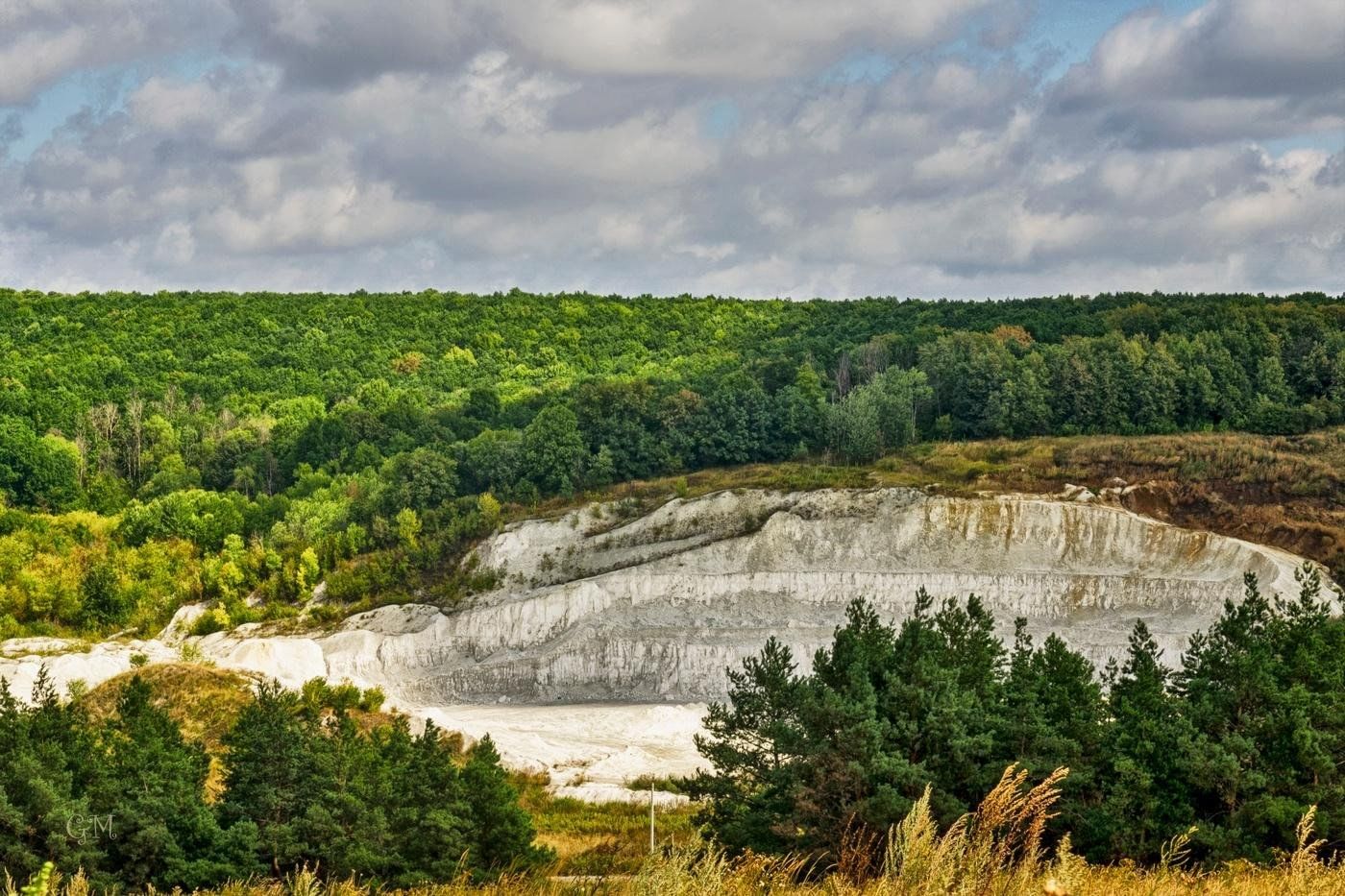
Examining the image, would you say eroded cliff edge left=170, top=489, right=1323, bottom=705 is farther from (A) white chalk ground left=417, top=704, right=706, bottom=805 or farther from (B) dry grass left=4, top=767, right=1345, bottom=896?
(B) dry grass left=4, top=767, right=1345, bottom=896

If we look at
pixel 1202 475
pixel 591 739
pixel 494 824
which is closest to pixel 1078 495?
pixel 1202 475

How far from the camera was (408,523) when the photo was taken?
74375 mm

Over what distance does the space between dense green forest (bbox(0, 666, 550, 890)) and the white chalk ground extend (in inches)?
686

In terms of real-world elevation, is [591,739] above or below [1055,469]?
below

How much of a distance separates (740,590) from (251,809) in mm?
41698

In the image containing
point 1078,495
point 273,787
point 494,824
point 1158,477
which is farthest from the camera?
point 1158,477

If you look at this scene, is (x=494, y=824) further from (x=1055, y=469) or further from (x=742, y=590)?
(x=1055, y=469)

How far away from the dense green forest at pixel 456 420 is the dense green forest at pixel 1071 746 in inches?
1844

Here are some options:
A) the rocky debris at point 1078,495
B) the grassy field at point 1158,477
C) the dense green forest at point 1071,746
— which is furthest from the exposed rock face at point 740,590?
the dense green forest at point 1071,746

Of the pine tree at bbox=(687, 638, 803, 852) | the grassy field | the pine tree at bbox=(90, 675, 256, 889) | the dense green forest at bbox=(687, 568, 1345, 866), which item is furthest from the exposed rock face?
the dense green forest at bbox=(687, 568, 1345, 866)

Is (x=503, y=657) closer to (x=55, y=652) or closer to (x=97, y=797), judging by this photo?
(x=55, y=652)

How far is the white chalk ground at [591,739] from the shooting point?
47812 millimetres

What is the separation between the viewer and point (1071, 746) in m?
24.0

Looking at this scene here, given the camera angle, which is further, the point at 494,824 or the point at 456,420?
the point at 456,420
